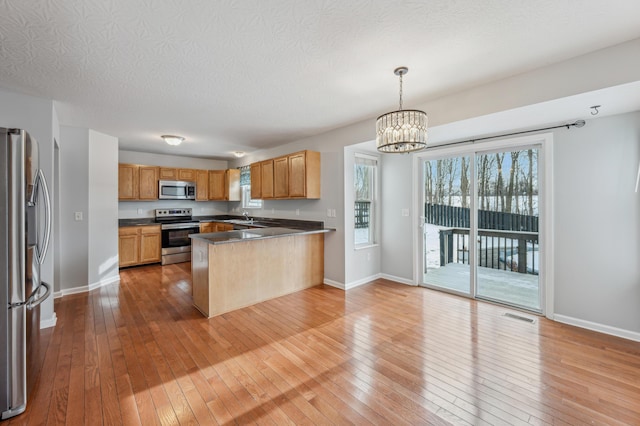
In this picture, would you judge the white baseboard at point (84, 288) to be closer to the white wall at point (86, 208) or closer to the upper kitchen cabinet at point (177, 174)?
the white wall at point (86, 208)

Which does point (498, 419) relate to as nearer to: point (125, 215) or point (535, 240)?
point (535, 240)

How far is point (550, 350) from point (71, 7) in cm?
446

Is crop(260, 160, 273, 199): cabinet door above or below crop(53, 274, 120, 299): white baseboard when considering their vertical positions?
above

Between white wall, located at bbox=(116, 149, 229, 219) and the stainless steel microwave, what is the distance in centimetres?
38

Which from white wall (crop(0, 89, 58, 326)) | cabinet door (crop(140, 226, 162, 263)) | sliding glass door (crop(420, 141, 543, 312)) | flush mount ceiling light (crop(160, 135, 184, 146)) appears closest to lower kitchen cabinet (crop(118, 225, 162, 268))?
cabinet door (crop(140, 226, 162, 263))

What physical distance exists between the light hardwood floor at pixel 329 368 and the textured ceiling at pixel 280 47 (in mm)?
2525

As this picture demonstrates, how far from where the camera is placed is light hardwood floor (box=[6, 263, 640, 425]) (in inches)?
69.7

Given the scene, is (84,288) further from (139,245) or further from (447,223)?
(447,223)

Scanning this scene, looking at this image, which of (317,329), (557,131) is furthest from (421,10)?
(317,329)

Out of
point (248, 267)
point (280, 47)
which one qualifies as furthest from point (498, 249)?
point (280, 47)

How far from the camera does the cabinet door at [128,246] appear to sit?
540cm

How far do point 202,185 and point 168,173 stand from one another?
2.64ft

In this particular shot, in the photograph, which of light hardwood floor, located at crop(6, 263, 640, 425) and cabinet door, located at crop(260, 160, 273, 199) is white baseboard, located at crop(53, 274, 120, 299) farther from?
cabinet door, located at crop(260, 160, 273, 199)

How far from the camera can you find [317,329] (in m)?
2.95
